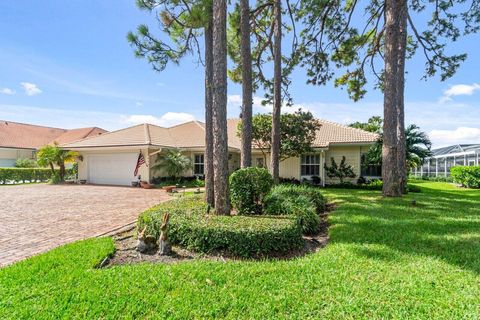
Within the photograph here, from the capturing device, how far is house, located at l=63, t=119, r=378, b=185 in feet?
58.4

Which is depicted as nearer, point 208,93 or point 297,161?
point 208,93

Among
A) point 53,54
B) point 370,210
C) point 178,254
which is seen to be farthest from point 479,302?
point 53,54

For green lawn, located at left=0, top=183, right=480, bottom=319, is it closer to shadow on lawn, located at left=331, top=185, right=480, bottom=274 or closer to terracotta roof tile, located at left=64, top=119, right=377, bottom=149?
shadow on lawn, located at left=331, top=185, right=480, bottom=274

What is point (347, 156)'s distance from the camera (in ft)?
59.5

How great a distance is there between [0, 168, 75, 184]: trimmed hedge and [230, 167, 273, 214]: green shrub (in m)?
20.3

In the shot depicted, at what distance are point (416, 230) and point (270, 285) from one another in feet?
13.7

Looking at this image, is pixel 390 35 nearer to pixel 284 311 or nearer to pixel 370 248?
pixel 370 248

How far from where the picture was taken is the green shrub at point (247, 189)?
23.0 ft

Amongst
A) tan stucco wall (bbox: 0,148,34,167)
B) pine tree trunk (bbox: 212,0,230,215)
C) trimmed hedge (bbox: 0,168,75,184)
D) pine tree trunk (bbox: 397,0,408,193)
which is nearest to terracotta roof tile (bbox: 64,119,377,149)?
pine tree trunk (bbox: 397,0,408,193)

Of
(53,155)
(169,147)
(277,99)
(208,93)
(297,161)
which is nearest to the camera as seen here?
(208,93)

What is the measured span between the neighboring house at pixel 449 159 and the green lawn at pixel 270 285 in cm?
2393

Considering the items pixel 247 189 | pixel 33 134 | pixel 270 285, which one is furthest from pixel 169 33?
pixel 33 134

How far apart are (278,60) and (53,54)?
1034 centimetres

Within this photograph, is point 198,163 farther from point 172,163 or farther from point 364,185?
point 364,185
